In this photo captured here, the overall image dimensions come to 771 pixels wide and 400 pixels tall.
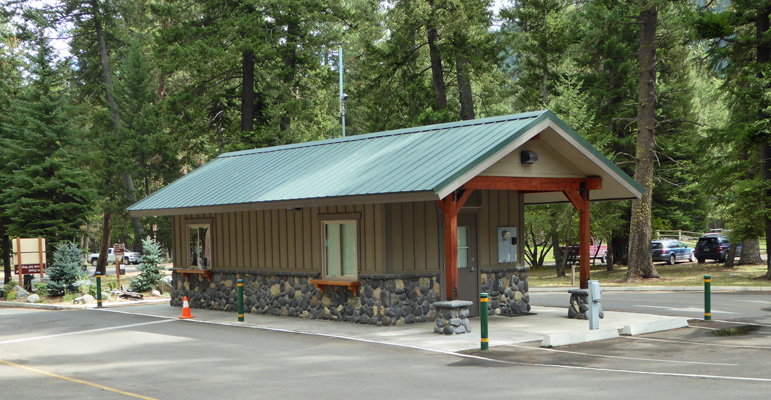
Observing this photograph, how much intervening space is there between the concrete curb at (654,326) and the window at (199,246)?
1186 cm

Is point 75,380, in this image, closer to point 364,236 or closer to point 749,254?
point 364,236

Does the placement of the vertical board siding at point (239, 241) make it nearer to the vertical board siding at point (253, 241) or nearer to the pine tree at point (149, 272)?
the vertical board siding at point (253, 241)

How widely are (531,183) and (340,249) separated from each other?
4532mm

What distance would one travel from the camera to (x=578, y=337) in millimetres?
14586

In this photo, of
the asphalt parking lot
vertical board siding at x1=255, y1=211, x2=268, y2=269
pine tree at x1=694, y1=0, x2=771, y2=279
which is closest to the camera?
the asphalt parking lot

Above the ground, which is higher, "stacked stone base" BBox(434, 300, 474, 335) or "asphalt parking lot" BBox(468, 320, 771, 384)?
"stacked stone base" BBox(434, 300, 474, 335)

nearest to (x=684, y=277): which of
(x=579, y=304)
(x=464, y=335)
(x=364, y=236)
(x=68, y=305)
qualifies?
(x=579, y=304)

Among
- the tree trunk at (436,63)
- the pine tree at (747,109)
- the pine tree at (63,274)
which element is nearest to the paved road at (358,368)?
the pine tree at (63,274)

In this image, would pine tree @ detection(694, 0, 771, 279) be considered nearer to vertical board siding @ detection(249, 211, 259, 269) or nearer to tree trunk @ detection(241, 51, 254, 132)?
vertical board siding @ detection(249, 211, 259, 269)

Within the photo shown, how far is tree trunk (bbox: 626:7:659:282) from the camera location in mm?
31000

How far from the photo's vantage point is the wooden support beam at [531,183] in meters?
16.3

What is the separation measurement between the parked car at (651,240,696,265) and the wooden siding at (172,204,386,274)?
2934 cm

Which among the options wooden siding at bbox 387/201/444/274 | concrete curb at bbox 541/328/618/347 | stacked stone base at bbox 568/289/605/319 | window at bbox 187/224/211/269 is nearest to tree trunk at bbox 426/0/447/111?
window at bbox 187/224/211/269

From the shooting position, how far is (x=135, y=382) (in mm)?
11414
